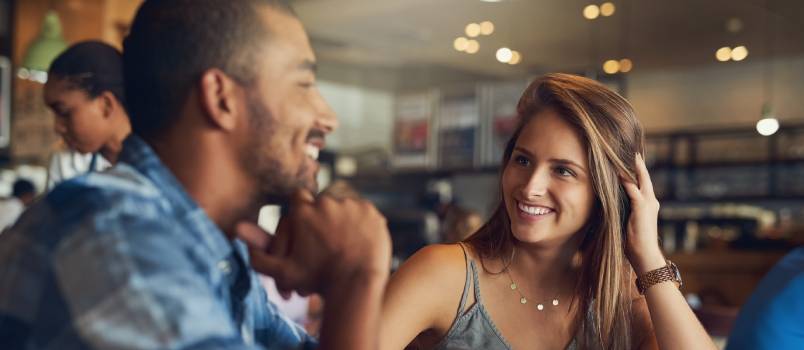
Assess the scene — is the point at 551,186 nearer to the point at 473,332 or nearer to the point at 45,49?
the point at 473,332

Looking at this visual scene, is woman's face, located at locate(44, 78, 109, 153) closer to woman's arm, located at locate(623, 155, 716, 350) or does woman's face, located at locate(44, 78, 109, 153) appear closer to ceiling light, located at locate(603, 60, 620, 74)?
woman's arm, located at locate(623, 155, 716, 350)

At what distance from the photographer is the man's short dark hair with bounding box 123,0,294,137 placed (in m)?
0.95

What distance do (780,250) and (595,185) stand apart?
242 inches

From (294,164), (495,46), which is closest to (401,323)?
(294,164)

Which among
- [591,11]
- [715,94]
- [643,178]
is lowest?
[643,178]

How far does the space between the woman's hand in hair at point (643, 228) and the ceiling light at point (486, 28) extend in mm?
5659

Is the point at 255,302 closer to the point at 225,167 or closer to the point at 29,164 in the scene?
the point at 225,167

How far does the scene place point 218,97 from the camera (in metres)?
0.95

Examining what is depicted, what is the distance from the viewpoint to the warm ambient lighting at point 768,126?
7268mm

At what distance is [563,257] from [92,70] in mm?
1393

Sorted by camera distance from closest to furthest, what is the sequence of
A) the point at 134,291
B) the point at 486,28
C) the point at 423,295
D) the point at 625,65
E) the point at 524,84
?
1. the point at 134,291
2. the point at 423,295
3. the point at 524,84
4. the point at 486,28
5. the point at 625,65

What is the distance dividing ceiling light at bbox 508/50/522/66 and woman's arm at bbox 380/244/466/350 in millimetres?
6251

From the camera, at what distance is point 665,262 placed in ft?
5.71

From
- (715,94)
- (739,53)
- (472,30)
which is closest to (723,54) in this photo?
(739,53)
